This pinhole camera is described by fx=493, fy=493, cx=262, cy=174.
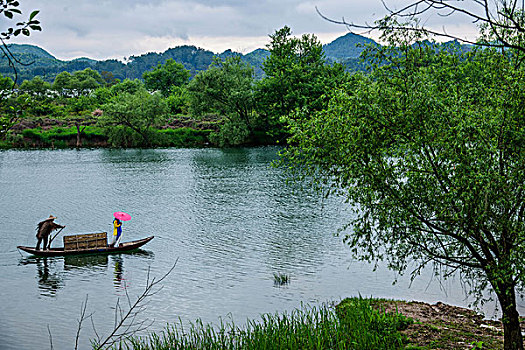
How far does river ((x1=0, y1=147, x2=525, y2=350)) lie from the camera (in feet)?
53.7

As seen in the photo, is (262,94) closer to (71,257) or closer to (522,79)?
(71,257)

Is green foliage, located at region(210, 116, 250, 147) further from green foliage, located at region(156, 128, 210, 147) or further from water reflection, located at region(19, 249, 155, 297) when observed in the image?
water reflection, located at region(19, 249, 155, 297)

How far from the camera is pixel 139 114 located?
78.9 m

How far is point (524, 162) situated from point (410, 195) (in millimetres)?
2254

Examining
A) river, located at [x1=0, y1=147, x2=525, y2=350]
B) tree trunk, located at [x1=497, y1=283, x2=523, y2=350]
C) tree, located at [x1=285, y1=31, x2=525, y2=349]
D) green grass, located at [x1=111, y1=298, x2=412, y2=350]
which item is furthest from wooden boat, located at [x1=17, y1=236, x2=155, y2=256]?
tree trunk, located at [x1=497, y1=283, x2=523, y2=350]

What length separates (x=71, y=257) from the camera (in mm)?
22109

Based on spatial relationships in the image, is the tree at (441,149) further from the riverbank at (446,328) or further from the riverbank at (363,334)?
the riverbank at (363,334)

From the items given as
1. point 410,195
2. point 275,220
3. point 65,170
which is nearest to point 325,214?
point 275,220

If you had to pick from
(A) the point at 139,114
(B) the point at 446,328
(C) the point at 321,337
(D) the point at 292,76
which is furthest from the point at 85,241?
(A) the point at 139,114

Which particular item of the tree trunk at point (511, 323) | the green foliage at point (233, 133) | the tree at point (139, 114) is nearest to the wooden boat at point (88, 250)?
the tree trunk at point (511, 323)

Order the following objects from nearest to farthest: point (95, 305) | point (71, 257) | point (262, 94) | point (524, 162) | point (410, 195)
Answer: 1. point (524, 162)
2. point (410, 195)
3. point (95, 305)
4. point (71, 257)
5. point (262, 94)

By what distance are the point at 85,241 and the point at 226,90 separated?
55137mm

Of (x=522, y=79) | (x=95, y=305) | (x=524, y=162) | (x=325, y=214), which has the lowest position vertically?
(x=95, y=305)

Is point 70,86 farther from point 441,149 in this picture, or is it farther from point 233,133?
point 441,149
